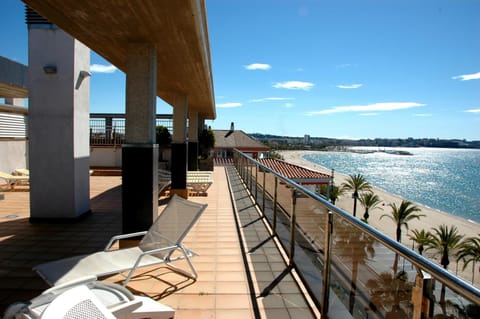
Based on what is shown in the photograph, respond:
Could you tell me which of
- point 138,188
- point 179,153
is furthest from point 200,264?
point 179,153

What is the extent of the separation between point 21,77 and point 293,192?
34.6 feet

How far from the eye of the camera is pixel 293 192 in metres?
3.47

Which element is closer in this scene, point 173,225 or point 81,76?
point 173,225

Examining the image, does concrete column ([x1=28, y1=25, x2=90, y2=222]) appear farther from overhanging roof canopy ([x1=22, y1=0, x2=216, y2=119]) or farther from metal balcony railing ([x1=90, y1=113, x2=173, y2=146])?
metal balcony railing ([x1=90, y1=113, x2=173, y2=146])

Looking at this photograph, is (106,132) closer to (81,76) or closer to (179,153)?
(179,153)

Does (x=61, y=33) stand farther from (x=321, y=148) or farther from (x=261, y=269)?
(x=321, y=148)

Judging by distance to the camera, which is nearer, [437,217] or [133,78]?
[133,78]

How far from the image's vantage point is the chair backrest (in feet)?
11.0

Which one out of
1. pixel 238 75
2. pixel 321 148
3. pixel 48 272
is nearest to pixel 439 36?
pixel 238 75

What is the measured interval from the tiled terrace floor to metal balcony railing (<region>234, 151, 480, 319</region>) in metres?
0.31

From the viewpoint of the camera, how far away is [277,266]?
3465 millimetres

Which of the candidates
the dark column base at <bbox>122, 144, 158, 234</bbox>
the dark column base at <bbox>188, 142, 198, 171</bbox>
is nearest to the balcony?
the dark column base at <bbox>122, 144, 158, 234</bbox>

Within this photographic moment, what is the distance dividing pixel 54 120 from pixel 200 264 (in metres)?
3.75

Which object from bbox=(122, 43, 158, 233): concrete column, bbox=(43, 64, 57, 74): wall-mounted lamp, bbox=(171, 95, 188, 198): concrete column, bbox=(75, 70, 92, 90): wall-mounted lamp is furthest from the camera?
bbox=(171, 95, 188, 198): concrete column
